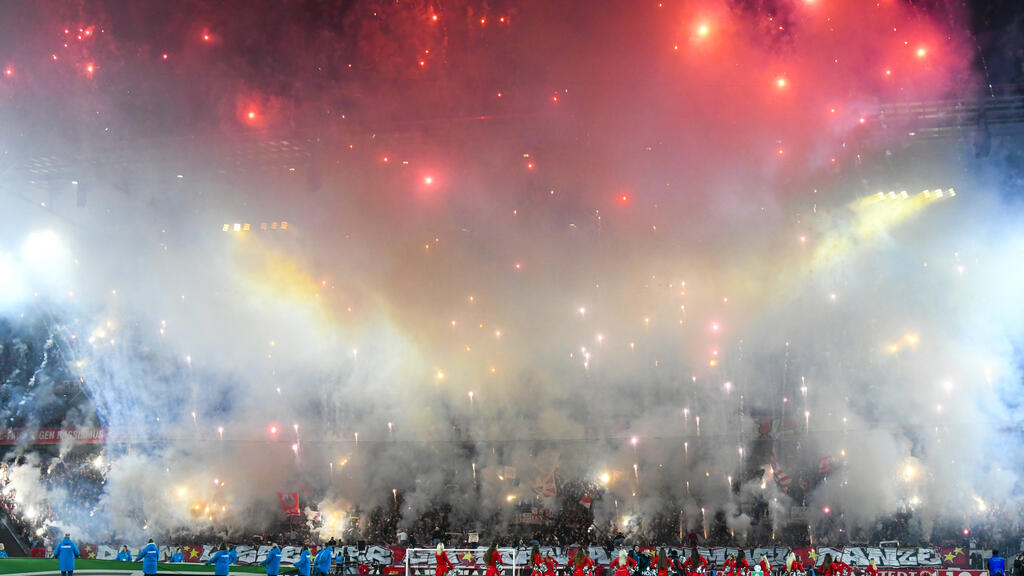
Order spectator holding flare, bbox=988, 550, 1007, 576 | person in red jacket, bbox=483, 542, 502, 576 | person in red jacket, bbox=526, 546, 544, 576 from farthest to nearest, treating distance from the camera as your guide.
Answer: spectator holding flare, bbox=988, 550, 1007, 576 < person in red jacket, bbox=526, 546, 544, 576 < person in red jacket, bbox=483, 542, 502, 576

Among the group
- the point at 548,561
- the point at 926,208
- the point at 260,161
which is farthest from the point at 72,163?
the point at 926,208

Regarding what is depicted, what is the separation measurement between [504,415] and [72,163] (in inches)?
696

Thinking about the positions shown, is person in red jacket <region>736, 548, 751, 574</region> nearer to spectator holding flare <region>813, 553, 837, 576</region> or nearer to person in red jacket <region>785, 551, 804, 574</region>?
person in red jacket <region>785, 551, 804, 574</region>

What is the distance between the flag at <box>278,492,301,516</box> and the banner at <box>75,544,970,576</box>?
2937 millimetres

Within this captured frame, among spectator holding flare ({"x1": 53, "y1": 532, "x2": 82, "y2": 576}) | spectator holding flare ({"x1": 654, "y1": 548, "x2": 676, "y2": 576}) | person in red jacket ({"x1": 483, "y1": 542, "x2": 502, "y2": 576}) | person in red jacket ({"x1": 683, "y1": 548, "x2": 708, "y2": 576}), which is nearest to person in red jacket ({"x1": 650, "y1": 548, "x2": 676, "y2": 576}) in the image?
spectator holding flare ({"x1": 654, "y1": 548, "x2": 676, "y2": 576})

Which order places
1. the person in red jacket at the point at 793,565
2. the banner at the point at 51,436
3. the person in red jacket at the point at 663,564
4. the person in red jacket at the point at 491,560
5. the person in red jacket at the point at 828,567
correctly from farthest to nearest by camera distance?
the banner at the point at 51,436, the person in red jacket at the point at 793,565, the person in red jacket at the point at 663,564, the person in red jacket at the point at 828,567, the person in red jacket at the point at 491,560

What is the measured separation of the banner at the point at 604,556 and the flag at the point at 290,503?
9.63 feet

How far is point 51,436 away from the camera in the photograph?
25625mm

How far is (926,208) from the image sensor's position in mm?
26156

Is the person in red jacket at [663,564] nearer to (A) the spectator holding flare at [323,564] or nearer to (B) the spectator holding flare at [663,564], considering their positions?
(B) the spectator holding flare at [663,564]

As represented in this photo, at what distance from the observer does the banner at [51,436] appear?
2553cm

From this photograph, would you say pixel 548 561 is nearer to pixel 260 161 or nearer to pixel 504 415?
pixel 504 415

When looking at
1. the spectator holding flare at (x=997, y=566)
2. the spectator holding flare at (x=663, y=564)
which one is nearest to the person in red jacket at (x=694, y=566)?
the spectator holding flare at (x=663, y=564)

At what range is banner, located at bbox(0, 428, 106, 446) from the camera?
1005 inches
